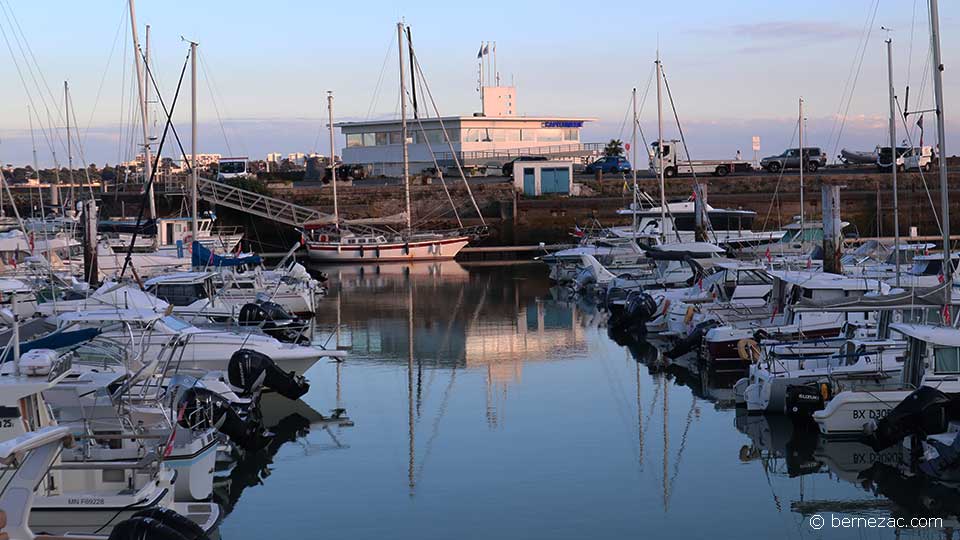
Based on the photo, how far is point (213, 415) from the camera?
16.4 m

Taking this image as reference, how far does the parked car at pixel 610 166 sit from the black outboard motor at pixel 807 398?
49.4 m

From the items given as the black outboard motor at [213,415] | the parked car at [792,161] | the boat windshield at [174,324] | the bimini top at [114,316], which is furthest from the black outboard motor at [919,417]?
the parked car at [792,161]

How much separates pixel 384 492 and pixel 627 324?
14.8 metres

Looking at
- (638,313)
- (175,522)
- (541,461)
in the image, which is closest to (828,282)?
(638,313)

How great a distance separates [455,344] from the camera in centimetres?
2817

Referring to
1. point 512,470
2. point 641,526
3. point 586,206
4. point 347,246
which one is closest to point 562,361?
point 512,470

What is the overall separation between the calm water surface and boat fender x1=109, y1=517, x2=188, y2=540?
8.87ft

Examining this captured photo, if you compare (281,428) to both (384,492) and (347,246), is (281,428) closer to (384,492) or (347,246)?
(384,492)

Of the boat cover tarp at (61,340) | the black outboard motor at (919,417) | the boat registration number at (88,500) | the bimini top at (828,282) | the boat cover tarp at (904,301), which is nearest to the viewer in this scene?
the boat registration number at (88,500)

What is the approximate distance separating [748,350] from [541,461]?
7.00 m

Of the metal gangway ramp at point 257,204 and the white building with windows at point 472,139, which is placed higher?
the white building with windows at point 472,139

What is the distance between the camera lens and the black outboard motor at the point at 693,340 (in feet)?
80.4

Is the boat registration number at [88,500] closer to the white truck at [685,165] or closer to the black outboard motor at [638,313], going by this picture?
the black outboard motor at [638,313]

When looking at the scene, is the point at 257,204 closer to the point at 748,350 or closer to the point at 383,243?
the point at 383,243
